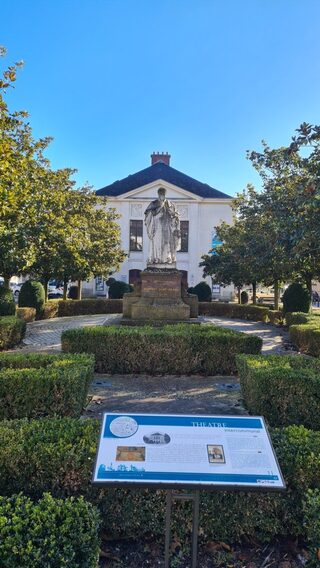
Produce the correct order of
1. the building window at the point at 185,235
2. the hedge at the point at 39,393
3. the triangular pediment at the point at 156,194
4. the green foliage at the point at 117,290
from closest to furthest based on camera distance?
the hedge at the point at 39,393, the green foliage at the point at 117,290, the triangular pediment at the point at 156,194, the building window at the point at 185,235

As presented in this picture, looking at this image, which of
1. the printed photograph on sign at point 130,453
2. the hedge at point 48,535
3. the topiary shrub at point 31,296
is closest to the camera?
the hedge at point 48,535

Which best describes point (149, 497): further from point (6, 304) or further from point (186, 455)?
point (6, 304)

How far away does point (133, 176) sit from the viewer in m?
46.0

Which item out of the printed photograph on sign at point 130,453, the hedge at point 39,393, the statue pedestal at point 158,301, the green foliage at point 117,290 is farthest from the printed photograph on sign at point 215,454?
the green foliage at point 117,290

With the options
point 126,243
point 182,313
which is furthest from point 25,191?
point 126,243

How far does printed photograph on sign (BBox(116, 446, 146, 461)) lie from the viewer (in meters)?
2.42

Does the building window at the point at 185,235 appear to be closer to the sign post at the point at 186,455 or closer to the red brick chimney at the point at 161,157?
the red brick chimney at the point at 161,157

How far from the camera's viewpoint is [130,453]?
2455mm

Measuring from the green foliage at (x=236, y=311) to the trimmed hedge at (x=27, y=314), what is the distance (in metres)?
9.17

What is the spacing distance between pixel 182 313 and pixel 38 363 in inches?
250

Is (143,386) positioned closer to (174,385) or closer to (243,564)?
(174,385)

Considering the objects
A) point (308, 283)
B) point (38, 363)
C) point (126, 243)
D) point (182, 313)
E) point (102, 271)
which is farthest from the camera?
point (126, 243)

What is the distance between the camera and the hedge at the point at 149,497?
2920 millimetres

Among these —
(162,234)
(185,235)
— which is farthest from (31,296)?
(185,235)
